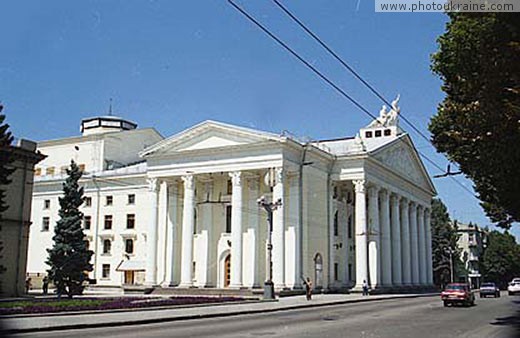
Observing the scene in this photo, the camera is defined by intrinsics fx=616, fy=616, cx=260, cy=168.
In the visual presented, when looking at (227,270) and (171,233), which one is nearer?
(227,270)

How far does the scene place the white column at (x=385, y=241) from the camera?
61.3m

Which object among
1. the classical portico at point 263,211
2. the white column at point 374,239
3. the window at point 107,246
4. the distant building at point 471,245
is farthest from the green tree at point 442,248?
the window at point 107,246

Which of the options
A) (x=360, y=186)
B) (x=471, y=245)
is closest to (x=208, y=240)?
(x=360, y=186)

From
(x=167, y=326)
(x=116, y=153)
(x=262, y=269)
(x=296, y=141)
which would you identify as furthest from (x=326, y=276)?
Answer: (x=167, y=326)

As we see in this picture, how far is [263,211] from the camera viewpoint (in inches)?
2144

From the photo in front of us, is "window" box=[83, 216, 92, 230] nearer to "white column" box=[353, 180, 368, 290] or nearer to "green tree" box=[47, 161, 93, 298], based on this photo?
"green tree" box=[47, 161, 93, 298]

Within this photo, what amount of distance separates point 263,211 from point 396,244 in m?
18.4

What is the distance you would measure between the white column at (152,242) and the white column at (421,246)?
109 ft

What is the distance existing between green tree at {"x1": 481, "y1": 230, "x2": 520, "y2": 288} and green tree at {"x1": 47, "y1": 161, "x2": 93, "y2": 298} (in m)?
82.5

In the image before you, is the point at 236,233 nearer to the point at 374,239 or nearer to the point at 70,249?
the point at 70,249

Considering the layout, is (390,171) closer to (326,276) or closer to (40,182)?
(326,276)

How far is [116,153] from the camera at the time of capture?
7162cm

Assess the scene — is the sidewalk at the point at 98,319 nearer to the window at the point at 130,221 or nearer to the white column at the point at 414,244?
the window at the point at 130,221

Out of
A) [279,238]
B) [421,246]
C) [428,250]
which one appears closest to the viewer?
[279,238]
